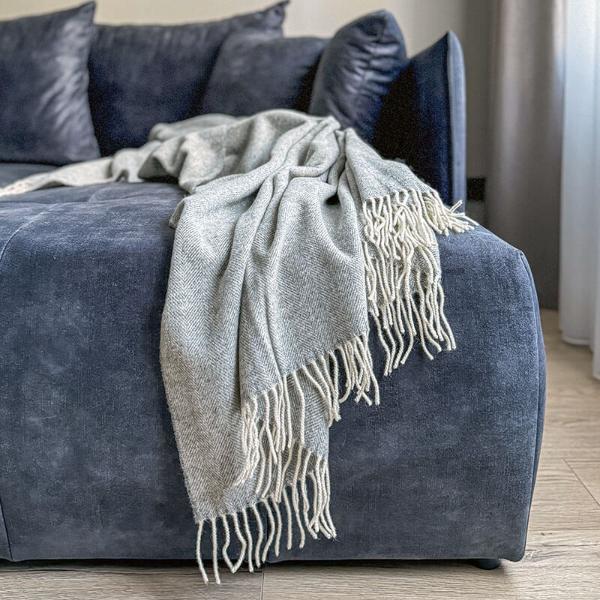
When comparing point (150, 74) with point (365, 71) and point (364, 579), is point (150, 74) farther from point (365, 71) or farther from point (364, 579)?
point (364, 579)

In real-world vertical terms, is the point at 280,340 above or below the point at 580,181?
above

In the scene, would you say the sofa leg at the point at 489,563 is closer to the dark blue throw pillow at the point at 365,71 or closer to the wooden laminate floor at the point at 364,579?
the wooden laminate floor at the point at 364,579

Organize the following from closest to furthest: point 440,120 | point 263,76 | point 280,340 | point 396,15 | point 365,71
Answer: point 280,340 → point 440,120 → point 365,71 → point 263,76 → point 396,15

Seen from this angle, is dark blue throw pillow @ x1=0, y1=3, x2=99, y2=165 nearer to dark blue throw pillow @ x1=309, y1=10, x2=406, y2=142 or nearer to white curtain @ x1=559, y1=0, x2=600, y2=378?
dark blue throw pillow @ x1=309, y1=10, x2=406, y2=142

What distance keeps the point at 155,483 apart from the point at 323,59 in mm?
→ 1122

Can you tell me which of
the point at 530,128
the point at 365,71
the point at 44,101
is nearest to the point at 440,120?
the point at 365,71

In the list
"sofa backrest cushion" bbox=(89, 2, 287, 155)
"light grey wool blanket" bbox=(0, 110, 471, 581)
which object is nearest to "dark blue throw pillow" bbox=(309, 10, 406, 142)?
"sofa backrest cushion" bbox=(89, 2, 287, 155)

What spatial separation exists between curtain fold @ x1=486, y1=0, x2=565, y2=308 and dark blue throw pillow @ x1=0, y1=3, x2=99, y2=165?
118 cm

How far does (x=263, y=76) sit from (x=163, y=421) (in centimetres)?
118

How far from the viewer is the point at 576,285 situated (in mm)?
1992

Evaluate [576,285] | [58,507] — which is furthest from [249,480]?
[576,285]

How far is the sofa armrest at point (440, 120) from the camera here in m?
1.40

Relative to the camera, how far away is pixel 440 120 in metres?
1.41

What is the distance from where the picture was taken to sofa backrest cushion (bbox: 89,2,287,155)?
2.05 metres
